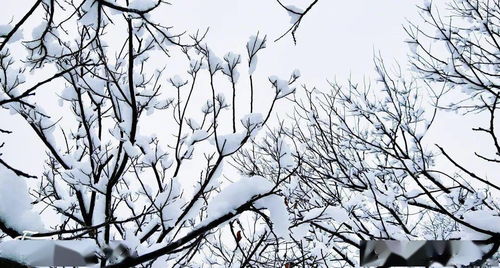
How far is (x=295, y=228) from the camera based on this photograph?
2.12 m

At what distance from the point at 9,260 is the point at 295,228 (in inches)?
61.2

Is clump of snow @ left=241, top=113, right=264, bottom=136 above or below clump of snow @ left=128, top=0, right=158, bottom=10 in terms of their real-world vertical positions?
below

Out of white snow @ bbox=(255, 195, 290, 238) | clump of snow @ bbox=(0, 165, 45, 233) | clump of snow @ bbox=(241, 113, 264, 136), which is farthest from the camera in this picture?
clump of snow @ bbox=(241, 113, 264, 136)

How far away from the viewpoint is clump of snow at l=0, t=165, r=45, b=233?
3.67 feet

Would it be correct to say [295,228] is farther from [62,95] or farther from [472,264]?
[62,95]

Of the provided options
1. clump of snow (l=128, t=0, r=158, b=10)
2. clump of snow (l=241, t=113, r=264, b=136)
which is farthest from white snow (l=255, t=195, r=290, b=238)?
clump of snow (l=128, t=0, r=158, b=10)

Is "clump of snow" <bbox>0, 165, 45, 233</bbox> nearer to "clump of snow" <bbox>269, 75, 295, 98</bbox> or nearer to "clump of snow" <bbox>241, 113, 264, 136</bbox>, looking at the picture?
"clump of snow" <bbox>241, 113, 264, 136</bbox>

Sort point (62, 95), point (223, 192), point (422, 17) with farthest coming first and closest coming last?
point (422, 17) < point (62, 95) < point (223, 192)

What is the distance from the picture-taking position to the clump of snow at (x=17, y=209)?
1119 mm

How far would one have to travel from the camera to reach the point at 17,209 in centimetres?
114

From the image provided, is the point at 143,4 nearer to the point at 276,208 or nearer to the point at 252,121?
the point at 252,121

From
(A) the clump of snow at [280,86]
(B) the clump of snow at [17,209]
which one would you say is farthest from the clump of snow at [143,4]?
(B) the clump of snow at [17,209]

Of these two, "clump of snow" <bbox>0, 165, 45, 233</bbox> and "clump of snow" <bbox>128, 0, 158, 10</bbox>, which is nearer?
"clump of snow" <bbox>0, 165, 45, 233</bbox>

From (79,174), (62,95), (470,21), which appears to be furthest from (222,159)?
(470,21)
